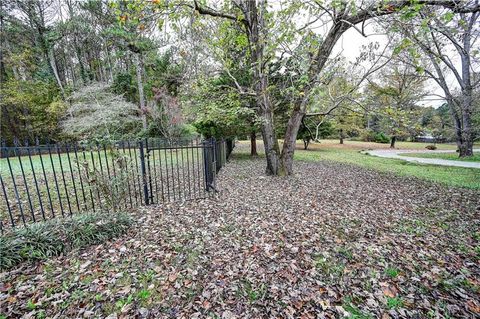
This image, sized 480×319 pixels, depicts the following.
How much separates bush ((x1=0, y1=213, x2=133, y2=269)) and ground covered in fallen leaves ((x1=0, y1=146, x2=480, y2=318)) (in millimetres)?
147

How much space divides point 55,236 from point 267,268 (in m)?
2.96

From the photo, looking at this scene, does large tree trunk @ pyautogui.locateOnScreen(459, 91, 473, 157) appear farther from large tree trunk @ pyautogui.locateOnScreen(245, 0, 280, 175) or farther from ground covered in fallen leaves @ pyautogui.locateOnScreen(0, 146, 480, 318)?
large tree trunk @ pyautogui.locateOnScreen(245, 0, 280, 175)

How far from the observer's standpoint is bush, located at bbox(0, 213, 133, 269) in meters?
2.62

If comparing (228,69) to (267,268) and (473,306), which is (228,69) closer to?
(267,268)

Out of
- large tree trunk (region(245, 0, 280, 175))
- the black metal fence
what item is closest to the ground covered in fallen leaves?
the black metal fence

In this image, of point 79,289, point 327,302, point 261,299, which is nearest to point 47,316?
point 79,289

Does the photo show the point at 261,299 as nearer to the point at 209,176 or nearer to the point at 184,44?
the point at 209,176

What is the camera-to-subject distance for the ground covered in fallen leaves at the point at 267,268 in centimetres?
211

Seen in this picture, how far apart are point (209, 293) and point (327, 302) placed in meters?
1.27

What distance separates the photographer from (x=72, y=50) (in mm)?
19031

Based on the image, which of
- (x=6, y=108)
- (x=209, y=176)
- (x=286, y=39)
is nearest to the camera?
(x=286, y=39)

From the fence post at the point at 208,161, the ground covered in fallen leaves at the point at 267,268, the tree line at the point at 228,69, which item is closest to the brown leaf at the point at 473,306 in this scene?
the ground covered in fallen leaves at the point at 267,268

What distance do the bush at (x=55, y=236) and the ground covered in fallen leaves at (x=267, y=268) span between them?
147 mm

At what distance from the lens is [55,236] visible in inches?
114
